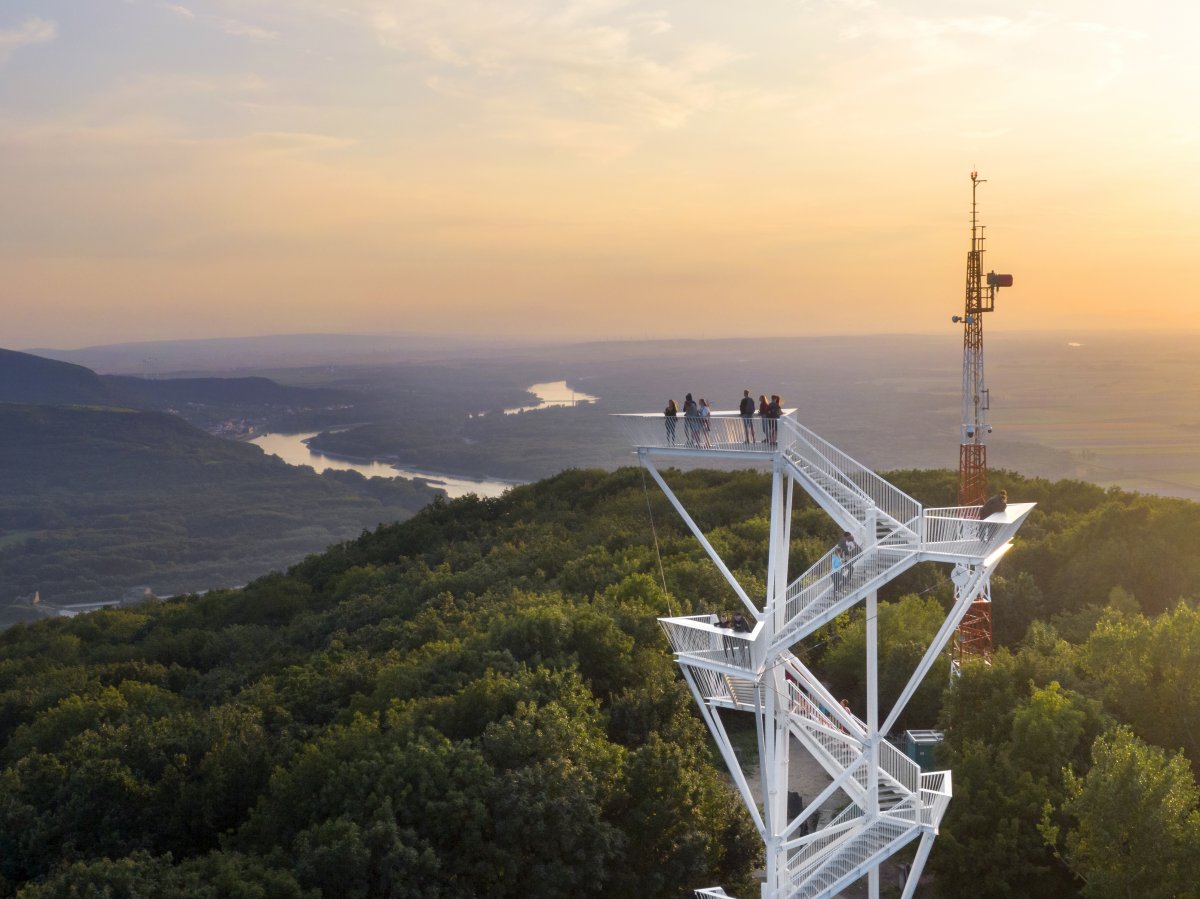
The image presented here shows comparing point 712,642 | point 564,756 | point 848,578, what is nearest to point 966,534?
point 848,578

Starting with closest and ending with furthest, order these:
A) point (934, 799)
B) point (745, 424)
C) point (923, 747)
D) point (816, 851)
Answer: point (745, 424), point (934, 799), point (816, 851), point (923, 747)

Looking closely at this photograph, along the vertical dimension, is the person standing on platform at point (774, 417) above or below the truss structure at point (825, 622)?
above

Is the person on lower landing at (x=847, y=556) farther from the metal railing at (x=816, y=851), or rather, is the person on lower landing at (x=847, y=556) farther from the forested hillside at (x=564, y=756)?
the forested hillside at (x=564, y=756)

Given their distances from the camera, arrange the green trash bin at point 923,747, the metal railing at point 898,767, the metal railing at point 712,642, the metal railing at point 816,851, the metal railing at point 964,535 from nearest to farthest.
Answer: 1. the metal railing at point 964,535
2. the metal railing at point 712,642
3. the metal railing at point 816,851
4. the metal railing at point 898,767
5. the green trash bin at point 923,747

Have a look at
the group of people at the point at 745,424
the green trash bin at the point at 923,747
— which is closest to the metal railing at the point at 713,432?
the group of people at the point at 745,424

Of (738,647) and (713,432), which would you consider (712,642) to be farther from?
(713,432)

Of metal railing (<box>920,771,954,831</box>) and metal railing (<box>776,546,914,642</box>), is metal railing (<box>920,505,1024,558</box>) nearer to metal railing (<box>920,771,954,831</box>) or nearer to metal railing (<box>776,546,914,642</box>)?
metal railing (<box>776,546,914,642</box>)
